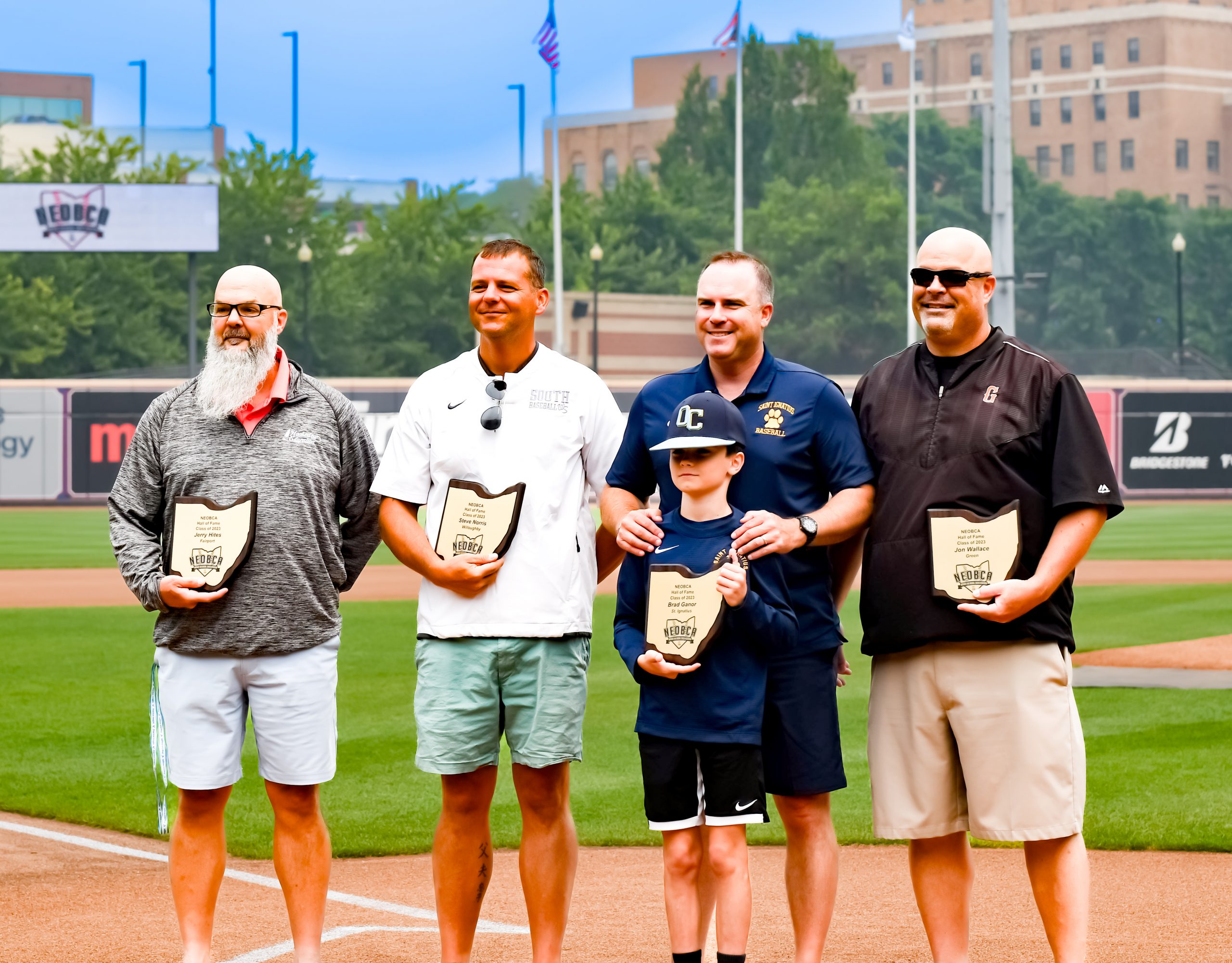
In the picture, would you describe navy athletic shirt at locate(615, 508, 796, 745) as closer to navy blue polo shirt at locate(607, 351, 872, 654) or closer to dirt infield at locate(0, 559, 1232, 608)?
navy blue polo shirt at locate(607, 351, 872, 654)

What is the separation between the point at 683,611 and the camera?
14.2 feet

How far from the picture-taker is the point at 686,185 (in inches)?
3177

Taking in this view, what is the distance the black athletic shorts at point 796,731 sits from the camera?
4535mm

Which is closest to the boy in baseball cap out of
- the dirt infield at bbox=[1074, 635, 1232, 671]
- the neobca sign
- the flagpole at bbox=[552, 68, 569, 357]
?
the dirt infield at bbox=[1074, 635, 1232, 671]

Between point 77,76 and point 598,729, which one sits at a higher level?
point 77,76

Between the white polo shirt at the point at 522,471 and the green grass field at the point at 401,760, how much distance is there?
3.09 metres

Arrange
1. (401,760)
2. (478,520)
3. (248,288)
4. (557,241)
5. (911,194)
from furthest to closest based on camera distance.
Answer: (911,194)
(557,241)
(401,760)
(248,288)
(478,520)

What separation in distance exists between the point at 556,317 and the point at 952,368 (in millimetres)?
52440

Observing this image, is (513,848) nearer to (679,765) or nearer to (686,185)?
(679,765)

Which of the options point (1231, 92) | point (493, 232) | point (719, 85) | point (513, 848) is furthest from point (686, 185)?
point (513, 848)

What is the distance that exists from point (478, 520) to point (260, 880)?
9.32ft

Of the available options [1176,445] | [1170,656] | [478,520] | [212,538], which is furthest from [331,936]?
[1176,445]

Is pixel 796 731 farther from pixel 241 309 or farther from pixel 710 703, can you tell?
pixel 241 309

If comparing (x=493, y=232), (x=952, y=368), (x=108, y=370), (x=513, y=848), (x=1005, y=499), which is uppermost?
(x=493, y=232)
